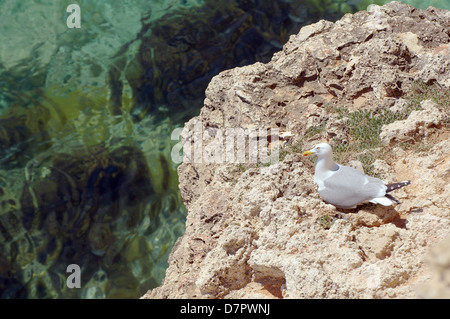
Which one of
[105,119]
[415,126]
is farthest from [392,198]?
[105,119]

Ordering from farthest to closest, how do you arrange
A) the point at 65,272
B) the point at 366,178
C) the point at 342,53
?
1. the point at 65,272
2. the point at 342,53
3. the point at 366,178

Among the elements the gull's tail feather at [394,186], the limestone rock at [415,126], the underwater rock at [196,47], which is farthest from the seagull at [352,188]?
the underwater rock at [196,47]

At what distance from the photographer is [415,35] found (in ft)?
27.6

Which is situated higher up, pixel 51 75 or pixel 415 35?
pixel 51 75

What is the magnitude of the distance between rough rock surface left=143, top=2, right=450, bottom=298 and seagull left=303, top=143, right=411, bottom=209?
135mm

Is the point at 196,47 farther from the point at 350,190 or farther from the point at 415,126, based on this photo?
the point at 350,190

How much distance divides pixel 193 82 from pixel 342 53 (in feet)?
18.9

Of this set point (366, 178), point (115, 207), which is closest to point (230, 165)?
point (366, 178)

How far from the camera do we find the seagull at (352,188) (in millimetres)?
5473

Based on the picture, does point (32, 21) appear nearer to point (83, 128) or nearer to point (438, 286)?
point (83, 128)

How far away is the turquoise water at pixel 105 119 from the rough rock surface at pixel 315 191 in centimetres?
313

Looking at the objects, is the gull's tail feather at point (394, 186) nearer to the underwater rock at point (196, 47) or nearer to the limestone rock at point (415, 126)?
the limestone rock at point (415, 126)

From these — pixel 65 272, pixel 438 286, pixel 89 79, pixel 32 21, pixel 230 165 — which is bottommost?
pixel 438 286

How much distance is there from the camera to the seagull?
18.0ft
